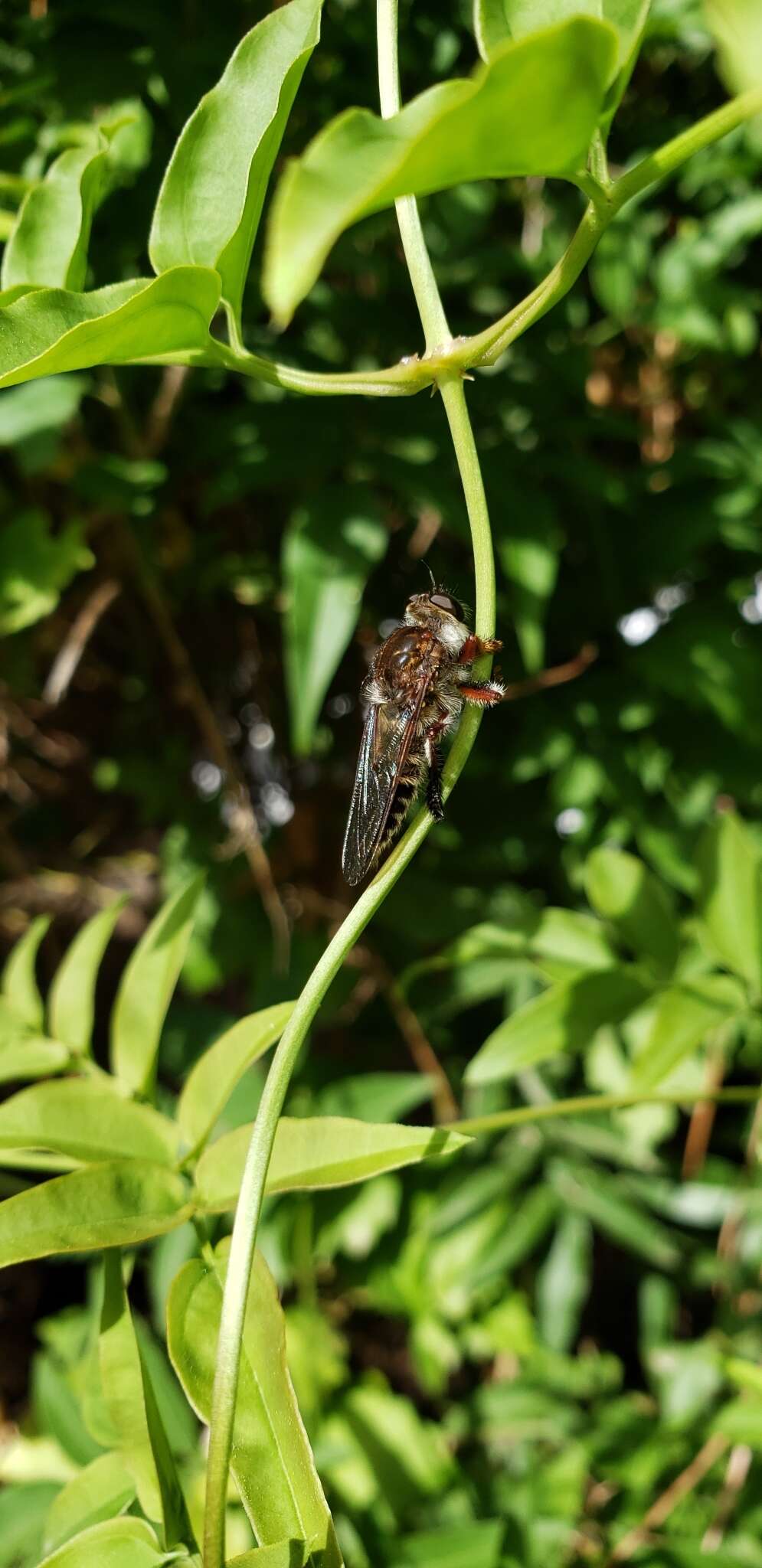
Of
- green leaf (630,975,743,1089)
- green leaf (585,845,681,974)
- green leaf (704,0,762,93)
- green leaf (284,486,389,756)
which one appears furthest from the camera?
green leaf (284,486,389,756)

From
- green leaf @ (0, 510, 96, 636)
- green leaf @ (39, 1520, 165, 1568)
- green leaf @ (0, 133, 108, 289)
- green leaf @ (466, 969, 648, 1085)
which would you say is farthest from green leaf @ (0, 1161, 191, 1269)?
green leaf @ (0, 510, 96, 636)

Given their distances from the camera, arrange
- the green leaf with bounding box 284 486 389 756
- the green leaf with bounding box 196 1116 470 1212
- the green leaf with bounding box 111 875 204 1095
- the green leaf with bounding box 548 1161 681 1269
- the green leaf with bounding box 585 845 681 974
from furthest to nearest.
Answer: the green leaf with bounding box 548 1161 681 1269 → the green leaf with bounding box 284 486 389 756 → the green leaf with bounding box 585 845 681 974 → the green leaf with bounding box 111 875 204 1095 → the green leaf with bounding box 196 1116 470 1212

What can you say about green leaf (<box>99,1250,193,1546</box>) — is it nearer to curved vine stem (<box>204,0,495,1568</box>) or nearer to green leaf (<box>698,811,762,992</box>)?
curved vine stem (<box>204,0,495,1568</box>)

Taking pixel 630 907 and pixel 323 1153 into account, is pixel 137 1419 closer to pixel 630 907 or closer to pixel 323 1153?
pixel 323 1153

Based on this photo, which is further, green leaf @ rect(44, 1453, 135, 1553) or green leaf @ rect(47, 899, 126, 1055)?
green leaf @ rect(47, 899, 126, 1055)

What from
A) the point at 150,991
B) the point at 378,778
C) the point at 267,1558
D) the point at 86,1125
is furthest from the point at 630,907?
the point at 267,1558

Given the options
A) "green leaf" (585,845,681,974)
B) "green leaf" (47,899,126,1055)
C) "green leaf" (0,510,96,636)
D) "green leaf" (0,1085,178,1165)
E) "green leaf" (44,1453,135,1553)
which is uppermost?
"green leaf" (0,510,96,636)
